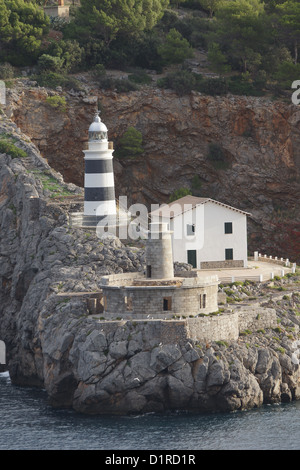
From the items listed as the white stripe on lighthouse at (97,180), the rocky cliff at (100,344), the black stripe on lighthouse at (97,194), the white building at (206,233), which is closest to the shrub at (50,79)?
the rocky cliff at (100,344)

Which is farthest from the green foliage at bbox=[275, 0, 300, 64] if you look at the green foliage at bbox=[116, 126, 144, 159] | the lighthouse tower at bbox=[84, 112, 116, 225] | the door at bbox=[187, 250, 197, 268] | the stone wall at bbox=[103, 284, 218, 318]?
the stone wall at bbox=[103, 284, 218, 318]

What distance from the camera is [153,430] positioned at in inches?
2382

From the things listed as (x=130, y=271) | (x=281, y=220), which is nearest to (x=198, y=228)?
(x=130, y=271)

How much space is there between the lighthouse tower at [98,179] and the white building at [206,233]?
12.9ft

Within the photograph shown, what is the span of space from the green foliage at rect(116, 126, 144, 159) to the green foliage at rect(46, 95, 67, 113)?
4452 millimetres

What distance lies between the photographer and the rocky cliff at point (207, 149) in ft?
311

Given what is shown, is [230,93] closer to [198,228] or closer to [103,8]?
[103,8]

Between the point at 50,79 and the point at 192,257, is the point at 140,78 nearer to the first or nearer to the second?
the point at 50,79

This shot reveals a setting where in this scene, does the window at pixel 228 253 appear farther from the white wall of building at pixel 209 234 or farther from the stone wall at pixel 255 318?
the stone wall at pixel 255 318

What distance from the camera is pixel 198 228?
77.7m

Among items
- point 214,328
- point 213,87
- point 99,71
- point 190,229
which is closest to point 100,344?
point 214,328

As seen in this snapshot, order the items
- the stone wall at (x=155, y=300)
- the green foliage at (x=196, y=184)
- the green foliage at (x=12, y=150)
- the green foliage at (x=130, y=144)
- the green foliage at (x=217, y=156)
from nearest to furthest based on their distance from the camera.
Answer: the stone wall at (x=155, y=300) < the green foliage at (x=12, y=150) < the green foliage at (x=130, y=144) < the green foliage at (x=196, y=184) < the green foliage at (x=217, y=156)

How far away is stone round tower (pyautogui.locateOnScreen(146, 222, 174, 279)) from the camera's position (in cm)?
6619
